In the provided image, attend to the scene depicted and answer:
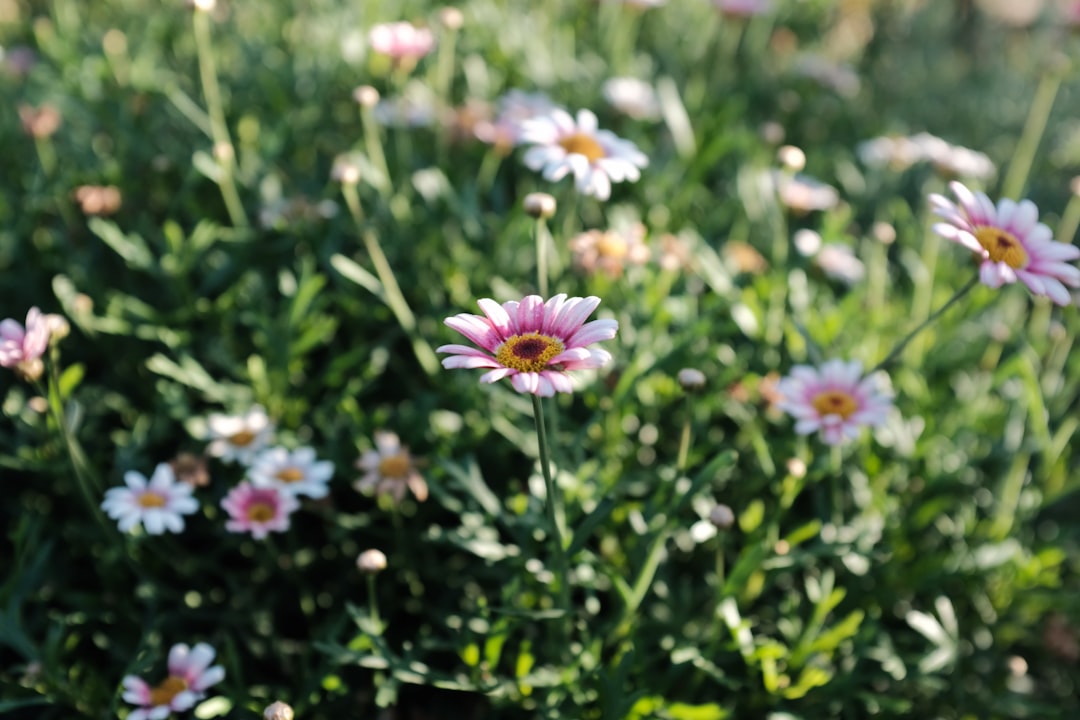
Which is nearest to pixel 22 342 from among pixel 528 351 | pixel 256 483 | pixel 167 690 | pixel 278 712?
pixel 256 483

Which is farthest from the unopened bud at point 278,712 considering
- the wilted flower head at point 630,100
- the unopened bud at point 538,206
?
the wilted flower head at point 630,100

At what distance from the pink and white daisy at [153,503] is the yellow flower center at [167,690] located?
279 millimetres

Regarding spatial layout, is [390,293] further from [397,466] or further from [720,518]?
[720,518]

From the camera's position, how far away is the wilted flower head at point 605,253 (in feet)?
7.52

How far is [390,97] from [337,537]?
61.3 inches

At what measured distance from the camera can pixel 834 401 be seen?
1.97 meters

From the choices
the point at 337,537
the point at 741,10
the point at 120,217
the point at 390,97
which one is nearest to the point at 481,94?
the point at 390,97

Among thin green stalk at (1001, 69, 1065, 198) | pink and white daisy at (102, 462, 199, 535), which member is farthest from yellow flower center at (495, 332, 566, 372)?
thin green stalk at (1001, 69, 1065, 198)

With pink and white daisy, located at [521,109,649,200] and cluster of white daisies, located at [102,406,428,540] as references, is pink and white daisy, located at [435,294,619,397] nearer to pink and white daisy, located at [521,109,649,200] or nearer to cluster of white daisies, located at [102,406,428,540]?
pink and white daisy, located at [521,109,649,200]

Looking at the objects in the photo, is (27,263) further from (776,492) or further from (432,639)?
(776,492)

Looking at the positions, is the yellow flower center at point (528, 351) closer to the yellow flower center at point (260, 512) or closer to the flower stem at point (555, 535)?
the flower stem at point (555, 535)

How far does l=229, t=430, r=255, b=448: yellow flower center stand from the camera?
6.82ft

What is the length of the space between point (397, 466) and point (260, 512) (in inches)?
11.5

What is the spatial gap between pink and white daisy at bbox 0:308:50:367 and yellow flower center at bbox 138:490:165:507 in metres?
0.35
